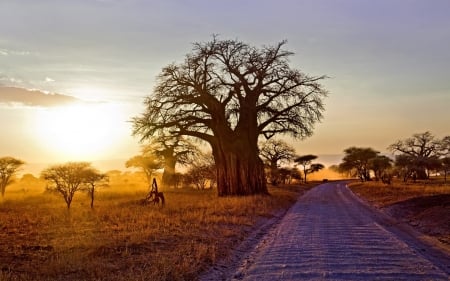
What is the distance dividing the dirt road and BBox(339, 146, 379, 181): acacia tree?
232ft

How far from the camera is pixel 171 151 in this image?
3566 centimetres

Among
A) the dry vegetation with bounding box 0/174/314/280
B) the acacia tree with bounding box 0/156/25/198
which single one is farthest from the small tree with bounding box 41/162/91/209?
the acacia tree with bounding box 0/156/25/198

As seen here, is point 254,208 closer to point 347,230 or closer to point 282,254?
point 347,230

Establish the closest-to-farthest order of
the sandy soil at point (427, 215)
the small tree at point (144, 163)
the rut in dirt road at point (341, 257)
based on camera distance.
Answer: the rut in dirt road at point (341, 257)
the sandy soil at point (427, 215)
the small tree at point (144, 163)

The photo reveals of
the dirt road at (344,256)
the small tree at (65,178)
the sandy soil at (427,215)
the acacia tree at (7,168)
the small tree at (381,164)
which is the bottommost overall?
the dirt road at (344,256)

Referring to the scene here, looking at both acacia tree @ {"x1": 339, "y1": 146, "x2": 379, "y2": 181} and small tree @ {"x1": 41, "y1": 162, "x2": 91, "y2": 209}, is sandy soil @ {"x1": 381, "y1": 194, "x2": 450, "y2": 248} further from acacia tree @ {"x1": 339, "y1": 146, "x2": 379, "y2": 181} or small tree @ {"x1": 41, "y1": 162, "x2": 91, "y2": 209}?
acacia tree @ {"x1": 339, "y1": 146, "x2": 379, "y2": 181}

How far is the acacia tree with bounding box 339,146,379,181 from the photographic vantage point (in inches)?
3423

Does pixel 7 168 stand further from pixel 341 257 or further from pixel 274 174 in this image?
pixel 341 257

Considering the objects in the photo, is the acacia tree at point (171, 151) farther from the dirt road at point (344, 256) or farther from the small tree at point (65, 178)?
the dirt road at point (344, 256)

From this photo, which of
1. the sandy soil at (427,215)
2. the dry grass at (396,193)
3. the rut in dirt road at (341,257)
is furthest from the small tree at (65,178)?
the dry grass at (396,193)

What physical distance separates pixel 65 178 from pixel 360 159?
7061 centimetres

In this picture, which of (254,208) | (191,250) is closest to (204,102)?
(254,208)

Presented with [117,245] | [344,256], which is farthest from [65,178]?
[344,256]

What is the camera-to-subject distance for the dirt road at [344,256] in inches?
353
